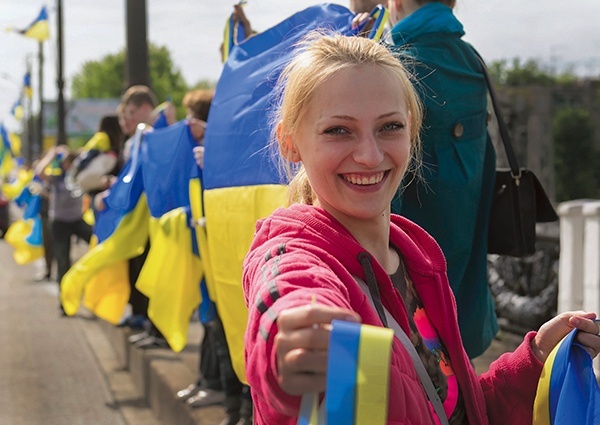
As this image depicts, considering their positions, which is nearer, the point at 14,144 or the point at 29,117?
the point at 14,144

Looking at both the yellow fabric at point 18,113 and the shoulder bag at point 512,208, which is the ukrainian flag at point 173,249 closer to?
the shoulder bag at point 512,208

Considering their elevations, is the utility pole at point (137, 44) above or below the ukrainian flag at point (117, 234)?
above

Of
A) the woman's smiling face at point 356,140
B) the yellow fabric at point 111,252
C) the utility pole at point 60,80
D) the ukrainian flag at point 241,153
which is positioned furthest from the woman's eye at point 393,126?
the utility pole at point 60,80

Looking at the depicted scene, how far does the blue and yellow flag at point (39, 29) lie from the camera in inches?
756

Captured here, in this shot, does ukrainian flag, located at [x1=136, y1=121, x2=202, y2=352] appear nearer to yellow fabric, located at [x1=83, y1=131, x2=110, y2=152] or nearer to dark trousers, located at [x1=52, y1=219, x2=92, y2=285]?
yellow fabric, located at [x1=83, y1=131, x2=110, y2=152]

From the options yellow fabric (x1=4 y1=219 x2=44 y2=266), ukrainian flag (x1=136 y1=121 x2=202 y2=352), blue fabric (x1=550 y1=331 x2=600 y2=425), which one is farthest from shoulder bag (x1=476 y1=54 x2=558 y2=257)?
yellow fabric (x1=4 y1=219 x2=44 y2=266)

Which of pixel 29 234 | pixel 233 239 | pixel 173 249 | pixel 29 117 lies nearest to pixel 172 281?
pixel 173 249

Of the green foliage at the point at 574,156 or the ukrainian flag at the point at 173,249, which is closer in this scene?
the ukrainian flag at the point at 173,249

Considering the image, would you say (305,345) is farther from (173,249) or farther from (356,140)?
(173,249)

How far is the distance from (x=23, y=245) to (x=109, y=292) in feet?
21.0

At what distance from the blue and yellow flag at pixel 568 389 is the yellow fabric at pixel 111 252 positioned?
486 cm

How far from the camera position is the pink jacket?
1.42m

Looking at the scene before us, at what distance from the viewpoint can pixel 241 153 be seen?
3.60m

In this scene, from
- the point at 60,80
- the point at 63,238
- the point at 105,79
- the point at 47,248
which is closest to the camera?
the point at 63,238
